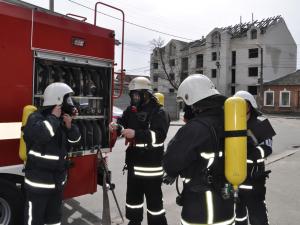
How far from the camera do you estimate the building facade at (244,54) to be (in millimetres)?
49156

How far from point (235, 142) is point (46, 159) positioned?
186cm

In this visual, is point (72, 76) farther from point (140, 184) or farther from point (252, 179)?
point (252, 179)

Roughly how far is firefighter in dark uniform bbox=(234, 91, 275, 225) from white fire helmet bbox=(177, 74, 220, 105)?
2.82 feet

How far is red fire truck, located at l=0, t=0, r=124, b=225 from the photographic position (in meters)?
3.77

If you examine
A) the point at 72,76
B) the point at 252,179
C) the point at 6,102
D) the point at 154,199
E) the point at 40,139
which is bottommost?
the point at 154,199

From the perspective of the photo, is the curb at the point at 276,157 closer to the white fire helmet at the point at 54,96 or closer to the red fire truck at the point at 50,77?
the red fire truck at the point at 50,77

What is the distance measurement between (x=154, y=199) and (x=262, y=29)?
49.4 metres

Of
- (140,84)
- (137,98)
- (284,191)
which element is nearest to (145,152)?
(137,98)

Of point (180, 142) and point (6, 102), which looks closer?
point (180, 142)

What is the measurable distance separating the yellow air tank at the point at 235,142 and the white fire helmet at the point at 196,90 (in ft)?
0.73

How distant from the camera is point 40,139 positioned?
342 cm

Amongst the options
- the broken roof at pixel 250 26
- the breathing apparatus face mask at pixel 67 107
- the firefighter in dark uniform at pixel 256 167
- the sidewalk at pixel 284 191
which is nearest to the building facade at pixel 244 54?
the broken roof at pixel 250 26

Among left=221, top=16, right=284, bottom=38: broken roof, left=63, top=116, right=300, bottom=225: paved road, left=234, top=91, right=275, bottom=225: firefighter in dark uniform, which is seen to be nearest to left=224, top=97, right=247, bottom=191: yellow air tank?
left=234, top=91, right=275, bottom=225: firefighter in dark uniform

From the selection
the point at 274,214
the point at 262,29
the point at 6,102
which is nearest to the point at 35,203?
the point at 6,102
